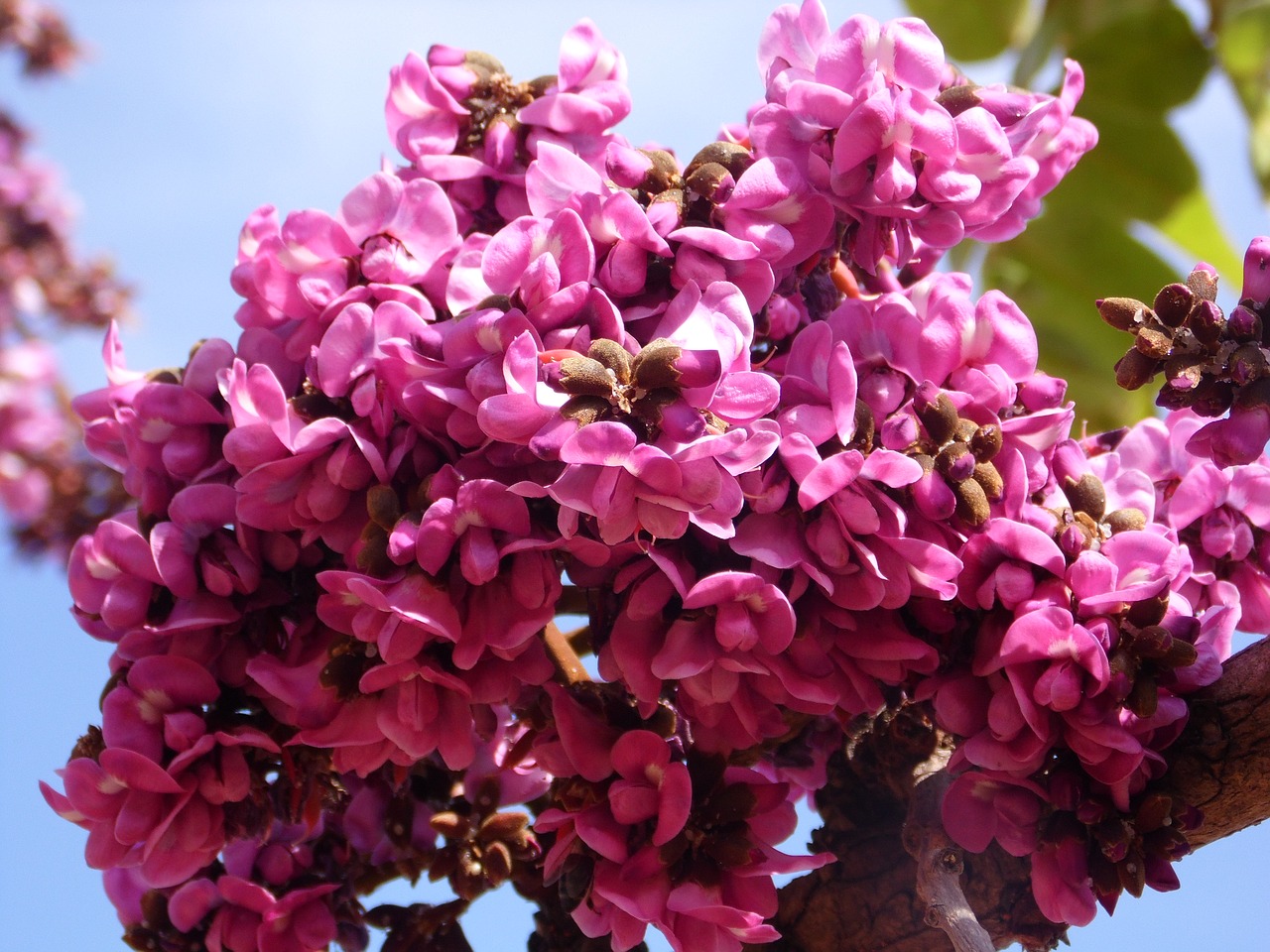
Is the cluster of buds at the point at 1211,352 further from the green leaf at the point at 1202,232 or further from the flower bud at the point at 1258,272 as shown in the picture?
the green leaf at the point at 1202,232

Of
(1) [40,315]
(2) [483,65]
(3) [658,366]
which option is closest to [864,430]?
(3) [658,366]

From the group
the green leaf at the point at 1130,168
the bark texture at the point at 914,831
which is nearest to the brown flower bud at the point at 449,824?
the bark texture at the point at 914,831

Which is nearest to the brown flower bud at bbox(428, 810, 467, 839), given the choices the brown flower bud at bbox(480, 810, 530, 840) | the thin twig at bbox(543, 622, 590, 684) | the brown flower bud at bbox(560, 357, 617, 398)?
the brown flower bud at bbox(480, 810, 530, 840)

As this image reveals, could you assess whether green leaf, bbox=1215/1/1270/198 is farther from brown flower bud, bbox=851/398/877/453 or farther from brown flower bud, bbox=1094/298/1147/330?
brown flower bud, bbox=851/398/877/453

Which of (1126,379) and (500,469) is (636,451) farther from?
(1126,379)

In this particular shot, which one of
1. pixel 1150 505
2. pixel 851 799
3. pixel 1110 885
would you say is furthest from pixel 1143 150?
pixel 1110 885

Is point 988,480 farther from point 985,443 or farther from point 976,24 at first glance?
point 976,24
